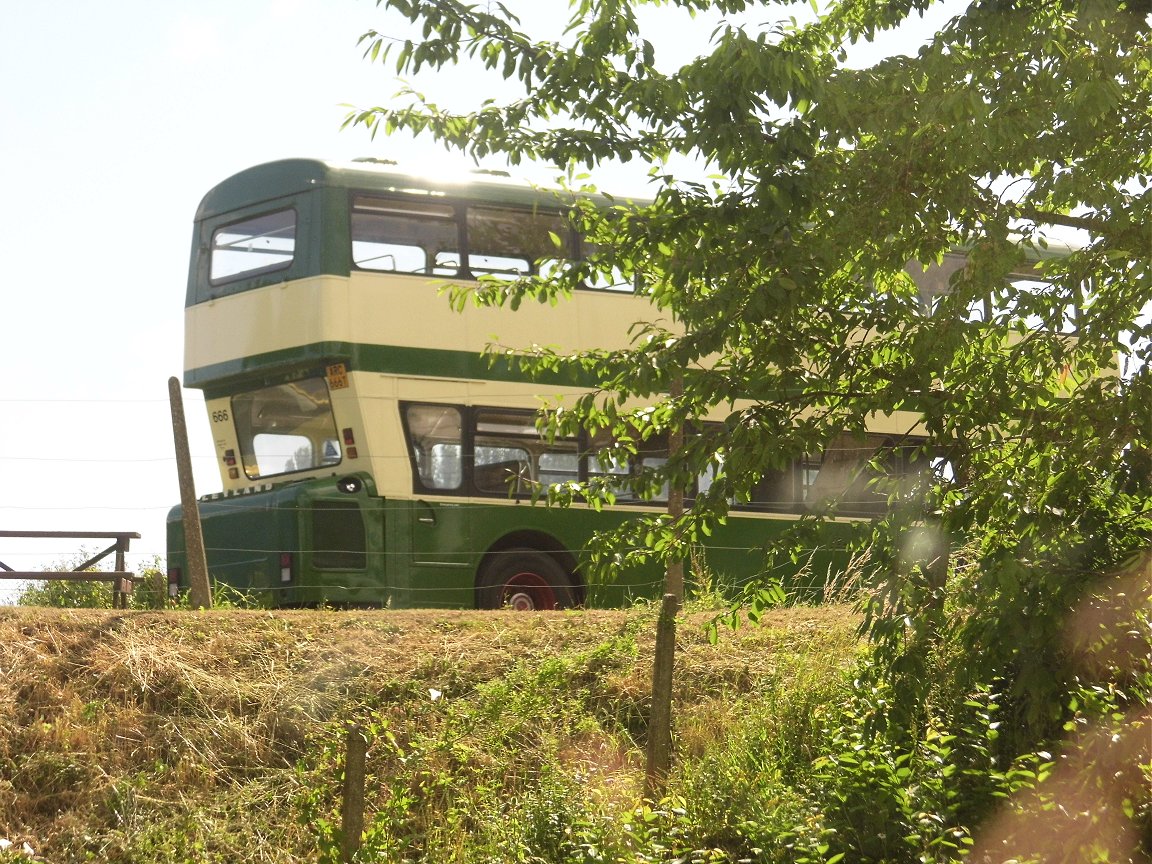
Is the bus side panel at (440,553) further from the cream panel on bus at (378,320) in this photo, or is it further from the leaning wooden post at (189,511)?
the leaning wooden post at (189,511)

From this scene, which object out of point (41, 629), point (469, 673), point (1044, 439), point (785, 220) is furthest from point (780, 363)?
point (41, 629)

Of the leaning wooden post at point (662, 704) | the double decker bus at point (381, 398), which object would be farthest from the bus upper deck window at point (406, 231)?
the leaning wooden post at point (662, 704)

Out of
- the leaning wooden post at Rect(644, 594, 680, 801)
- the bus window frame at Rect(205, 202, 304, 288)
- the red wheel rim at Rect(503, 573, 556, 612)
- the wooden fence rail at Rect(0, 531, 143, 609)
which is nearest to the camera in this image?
the leaning wooden post at Rect(644, 594, 680, 801)

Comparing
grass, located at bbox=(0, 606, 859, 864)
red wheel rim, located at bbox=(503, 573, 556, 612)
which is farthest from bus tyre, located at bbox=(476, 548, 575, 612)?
grass, located at bbox=(0, 606, 859, 864)

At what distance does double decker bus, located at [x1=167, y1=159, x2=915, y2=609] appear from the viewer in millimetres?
13234

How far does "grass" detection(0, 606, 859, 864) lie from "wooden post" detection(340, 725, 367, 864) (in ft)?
0.24

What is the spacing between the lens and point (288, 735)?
991cm

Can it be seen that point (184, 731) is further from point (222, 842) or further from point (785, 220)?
point (785, 220)

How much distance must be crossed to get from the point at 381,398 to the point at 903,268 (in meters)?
6.74

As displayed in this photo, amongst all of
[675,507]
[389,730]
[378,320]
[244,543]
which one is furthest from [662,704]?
[244,543]

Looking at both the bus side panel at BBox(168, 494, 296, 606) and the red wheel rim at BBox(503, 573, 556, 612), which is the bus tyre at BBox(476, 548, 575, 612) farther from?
the bus side panel at BBox(168, 494, 296, 606)

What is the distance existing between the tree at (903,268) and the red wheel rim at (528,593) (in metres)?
6.54

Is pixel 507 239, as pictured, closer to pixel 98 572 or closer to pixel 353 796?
pixel 98 572

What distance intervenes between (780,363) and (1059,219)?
159cm
